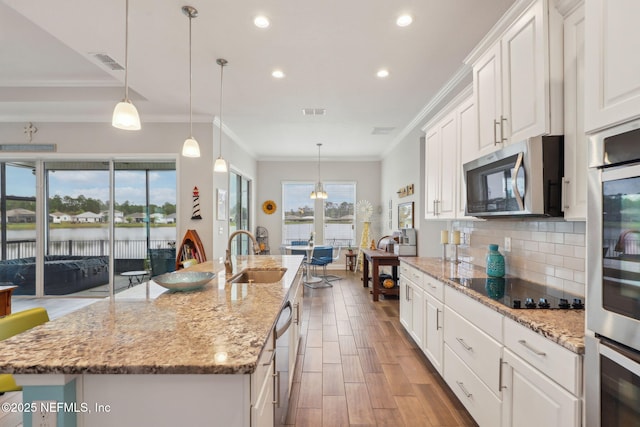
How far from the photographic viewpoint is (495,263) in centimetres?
232

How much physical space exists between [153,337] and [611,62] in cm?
188

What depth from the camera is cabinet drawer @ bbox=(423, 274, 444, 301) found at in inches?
92.3

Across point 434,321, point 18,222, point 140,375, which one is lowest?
point 434,321

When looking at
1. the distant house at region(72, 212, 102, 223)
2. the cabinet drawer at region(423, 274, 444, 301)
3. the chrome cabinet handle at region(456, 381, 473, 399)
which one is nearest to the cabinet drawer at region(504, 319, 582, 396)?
the chrome cabinet handle at region(456, 381, 473, 399)

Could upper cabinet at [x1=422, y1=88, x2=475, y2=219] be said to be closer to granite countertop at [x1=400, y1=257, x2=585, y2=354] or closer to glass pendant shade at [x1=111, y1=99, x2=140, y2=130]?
granite countertop at [x1=400, y1=257, x2=585, y2=354]

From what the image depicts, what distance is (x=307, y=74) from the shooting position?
10.5 ft

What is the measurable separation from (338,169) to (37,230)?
19.8 ft

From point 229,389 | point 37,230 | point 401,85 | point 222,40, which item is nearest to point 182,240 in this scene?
point 37,230

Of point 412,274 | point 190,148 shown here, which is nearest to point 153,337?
point 190,148

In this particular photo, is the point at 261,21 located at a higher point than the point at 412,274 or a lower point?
higher

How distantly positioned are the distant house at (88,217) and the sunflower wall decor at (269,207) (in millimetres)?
3739

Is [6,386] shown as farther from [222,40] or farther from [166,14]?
[222,40]

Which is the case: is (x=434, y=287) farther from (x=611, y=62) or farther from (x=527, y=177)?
(x=611, y=62)

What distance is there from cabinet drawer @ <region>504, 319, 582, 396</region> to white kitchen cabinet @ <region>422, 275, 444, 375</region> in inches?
34.5
